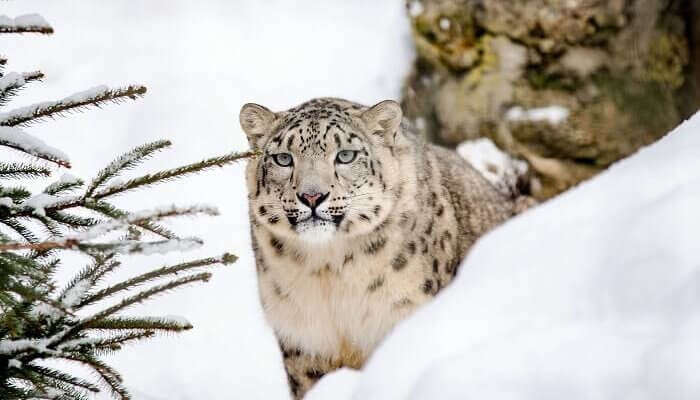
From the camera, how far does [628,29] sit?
8.04 meters

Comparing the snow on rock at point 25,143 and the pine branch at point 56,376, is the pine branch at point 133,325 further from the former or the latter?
the snow on rock at point 25,143

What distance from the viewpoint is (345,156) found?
4434mm

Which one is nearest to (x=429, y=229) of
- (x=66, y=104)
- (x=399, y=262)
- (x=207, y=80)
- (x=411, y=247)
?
(x=411, y=247)

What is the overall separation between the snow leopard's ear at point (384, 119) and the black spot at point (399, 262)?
1.93ft

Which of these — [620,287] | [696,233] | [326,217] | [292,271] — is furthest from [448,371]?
[292,271]

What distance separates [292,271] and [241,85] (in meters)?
3.97

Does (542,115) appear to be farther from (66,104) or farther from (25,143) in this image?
(25,143)

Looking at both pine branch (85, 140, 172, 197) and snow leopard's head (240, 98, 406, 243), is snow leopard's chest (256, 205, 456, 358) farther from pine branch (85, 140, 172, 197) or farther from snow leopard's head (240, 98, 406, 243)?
pine branch (85, 140, 172, 197)

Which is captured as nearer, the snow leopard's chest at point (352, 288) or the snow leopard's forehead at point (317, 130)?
the snow leopard's forehead at point (317, 130)

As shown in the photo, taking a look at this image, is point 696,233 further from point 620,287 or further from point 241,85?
point 241,85

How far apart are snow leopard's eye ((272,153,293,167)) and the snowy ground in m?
2.40

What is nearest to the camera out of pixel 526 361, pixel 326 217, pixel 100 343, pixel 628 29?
pixel 526 361

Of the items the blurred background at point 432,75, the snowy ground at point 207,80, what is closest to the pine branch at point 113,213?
the snowy ground at point 207,80

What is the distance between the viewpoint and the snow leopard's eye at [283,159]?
173 inches
